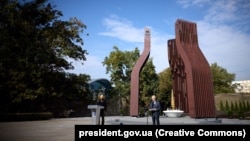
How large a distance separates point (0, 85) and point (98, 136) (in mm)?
22163

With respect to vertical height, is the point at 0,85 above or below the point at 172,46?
below

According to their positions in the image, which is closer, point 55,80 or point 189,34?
point 189,34

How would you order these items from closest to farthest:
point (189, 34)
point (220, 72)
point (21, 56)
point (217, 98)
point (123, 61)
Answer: point (189, 34)
point (21, 56)
point (217, 98)
point (123, 61)
point (220, 72)

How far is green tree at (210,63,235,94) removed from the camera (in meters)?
61.6

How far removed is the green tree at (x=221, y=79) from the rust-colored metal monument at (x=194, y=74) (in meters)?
38.2

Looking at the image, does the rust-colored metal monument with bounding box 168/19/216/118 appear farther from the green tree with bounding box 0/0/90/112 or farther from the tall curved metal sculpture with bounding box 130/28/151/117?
the green tree with bounding box 0/0/90/112

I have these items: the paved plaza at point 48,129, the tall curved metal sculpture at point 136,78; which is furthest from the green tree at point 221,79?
the paved plaza at point 48,129

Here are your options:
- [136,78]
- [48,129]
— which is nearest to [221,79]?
[136,78]

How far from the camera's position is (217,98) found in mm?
45719

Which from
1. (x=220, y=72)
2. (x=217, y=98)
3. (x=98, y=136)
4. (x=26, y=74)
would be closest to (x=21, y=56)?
(x=26, y=74)

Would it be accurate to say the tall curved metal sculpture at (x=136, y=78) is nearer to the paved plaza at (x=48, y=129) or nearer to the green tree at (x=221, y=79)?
the paved plaza at (x=48, y=129)

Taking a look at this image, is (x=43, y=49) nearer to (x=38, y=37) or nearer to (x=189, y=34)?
(x=38, y=37)

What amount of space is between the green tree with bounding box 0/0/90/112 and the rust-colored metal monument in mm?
12699

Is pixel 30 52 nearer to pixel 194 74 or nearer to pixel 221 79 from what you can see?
pixel 194 74
